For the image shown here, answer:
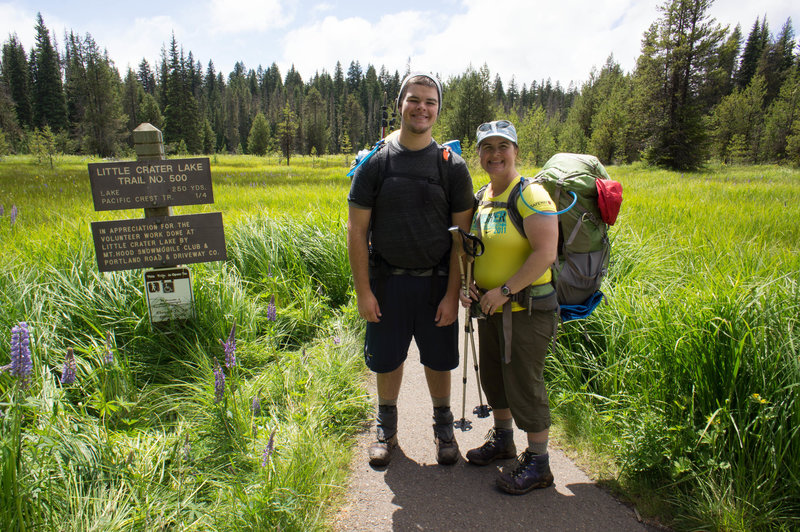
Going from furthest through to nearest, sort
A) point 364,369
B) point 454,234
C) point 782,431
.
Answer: point 364,369 → point 454,234 → point 782,431

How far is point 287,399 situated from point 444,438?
46.2 inches

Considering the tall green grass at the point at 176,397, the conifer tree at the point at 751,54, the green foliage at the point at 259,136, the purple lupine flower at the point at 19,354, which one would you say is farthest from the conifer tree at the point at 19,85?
the conifer tree at the point at 751,54

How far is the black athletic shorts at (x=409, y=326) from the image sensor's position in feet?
8.45

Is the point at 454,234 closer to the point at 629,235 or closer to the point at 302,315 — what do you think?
the point at 302,315

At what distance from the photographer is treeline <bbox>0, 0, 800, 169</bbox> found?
32000mm

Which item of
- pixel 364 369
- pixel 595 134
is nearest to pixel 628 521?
pixel 364 369

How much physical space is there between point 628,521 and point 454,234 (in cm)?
174

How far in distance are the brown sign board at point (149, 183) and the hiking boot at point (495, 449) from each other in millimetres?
2865

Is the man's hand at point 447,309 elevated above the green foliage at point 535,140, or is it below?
below

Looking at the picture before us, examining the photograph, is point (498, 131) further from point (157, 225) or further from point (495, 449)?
point (157, 225)

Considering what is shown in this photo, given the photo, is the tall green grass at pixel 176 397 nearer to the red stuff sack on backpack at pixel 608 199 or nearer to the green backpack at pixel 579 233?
the green backpack at pixel 579 233

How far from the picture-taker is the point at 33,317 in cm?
332

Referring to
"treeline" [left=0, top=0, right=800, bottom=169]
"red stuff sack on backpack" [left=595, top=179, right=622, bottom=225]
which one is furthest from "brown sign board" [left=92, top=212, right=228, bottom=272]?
"treeline" [left=0, top=0, right=800, bottom=169]

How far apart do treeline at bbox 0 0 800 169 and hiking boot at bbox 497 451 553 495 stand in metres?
20.3
